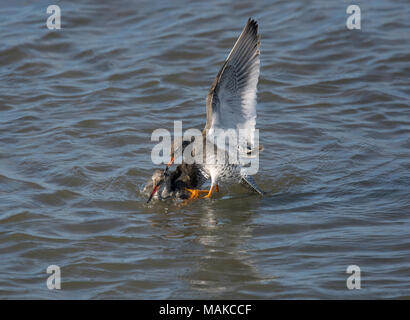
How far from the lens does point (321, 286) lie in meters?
4.90

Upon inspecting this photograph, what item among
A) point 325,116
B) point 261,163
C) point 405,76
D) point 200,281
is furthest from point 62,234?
point 405,76

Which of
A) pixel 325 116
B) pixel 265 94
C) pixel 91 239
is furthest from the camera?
pixel 265 94

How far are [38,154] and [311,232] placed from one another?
11.4ft

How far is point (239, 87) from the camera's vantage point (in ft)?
20.7

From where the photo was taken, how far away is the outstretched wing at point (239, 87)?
6.18m

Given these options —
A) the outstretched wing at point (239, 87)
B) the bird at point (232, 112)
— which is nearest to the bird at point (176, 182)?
the bird at point (232, 112)

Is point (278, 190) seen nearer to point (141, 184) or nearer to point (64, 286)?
point (141, 184)

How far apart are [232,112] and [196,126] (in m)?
1.97

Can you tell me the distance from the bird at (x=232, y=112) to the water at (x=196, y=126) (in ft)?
0.95

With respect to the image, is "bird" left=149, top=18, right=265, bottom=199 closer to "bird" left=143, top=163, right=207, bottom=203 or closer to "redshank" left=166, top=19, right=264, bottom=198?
"redshank" left=166, top=19, right=264, bottom=198

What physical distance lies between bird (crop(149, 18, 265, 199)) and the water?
0.95ft

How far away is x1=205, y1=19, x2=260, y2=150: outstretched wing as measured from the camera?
618 centimetres

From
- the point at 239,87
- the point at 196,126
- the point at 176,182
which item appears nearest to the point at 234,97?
the point at 239,87

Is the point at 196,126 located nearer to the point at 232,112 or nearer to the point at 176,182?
the point at 176,182
